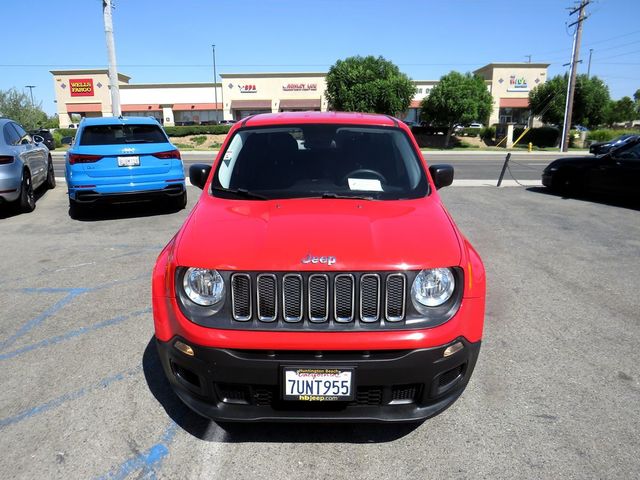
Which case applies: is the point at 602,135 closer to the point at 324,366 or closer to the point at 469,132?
the point at 469,132

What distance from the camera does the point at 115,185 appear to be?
→ 322 inches

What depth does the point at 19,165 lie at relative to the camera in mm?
8734

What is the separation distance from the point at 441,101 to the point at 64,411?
4140cm

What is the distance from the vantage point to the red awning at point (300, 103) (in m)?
64.1

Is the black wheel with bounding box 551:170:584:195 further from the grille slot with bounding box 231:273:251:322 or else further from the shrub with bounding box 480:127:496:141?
the shrub with bounding box 480:127:496:141

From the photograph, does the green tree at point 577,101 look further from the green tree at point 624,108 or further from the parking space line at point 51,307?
the parking space line at point 51,307

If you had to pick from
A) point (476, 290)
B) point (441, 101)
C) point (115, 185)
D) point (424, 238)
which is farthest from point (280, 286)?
point (441, 101)

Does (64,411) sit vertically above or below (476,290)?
below

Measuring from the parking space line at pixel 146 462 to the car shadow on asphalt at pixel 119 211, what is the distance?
678cm

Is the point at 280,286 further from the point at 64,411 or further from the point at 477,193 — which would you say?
the point at 477,193

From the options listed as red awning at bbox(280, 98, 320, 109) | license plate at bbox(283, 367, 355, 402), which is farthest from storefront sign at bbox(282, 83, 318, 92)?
license plate at bbox(283, 367, 355, 402)

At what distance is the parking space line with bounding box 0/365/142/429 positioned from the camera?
2996 millimetres

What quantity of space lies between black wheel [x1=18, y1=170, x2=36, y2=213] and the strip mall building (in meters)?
54.7

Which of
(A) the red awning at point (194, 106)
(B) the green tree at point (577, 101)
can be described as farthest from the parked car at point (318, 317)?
(A) the red awning at point (194, 106)
